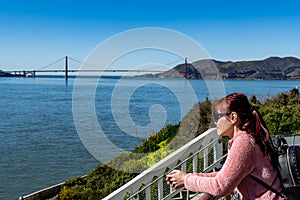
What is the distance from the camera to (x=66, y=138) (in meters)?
19.3

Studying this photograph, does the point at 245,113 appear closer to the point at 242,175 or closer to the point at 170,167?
the point at 242,175

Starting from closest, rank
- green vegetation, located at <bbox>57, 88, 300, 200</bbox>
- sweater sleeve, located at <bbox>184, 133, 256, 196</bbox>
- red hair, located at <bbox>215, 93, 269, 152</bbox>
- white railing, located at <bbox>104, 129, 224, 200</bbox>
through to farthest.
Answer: sweater sleeve, located at <bbox>184, 133, 256, 196</bbox> → red hair, located at <bbox>215, 93, 269, 152</bbox> → white railing, located at <bbox>104, 129, 224, 200</bbox> → green vegetation, located at <bbox>57, 88, 300, 200</bbox>

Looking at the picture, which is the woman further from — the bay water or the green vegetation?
the green vegetation

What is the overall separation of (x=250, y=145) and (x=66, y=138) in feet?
60.8

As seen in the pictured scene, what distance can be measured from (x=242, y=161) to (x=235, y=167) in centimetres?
4

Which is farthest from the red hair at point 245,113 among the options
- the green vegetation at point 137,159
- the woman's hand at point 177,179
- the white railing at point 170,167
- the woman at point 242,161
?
the green vegetation at point 137,159

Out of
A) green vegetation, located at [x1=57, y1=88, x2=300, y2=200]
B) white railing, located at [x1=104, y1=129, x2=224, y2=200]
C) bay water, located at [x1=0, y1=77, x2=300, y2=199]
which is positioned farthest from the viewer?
bay water, located at [x1=0, y1=77, x2=300, y2=199]

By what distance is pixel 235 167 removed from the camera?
150cm

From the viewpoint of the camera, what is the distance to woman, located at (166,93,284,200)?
151 centimetres

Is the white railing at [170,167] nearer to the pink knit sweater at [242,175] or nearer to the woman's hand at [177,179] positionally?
the woman's hand at [177,179]

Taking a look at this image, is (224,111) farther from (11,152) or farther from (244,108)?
(11,152)

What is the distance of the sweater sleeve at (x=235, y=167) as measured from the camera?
1502 millimetres

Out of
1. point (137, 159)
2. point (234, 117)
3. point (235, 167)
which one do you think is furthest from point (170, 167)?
point (137, 159)

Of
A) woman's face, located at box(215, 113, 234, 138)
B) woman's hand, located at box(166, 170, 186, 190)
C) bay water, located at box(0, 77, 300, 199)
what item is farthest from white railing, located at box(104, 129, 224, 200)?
bay water, located at box(0, 77, 300, 199)
